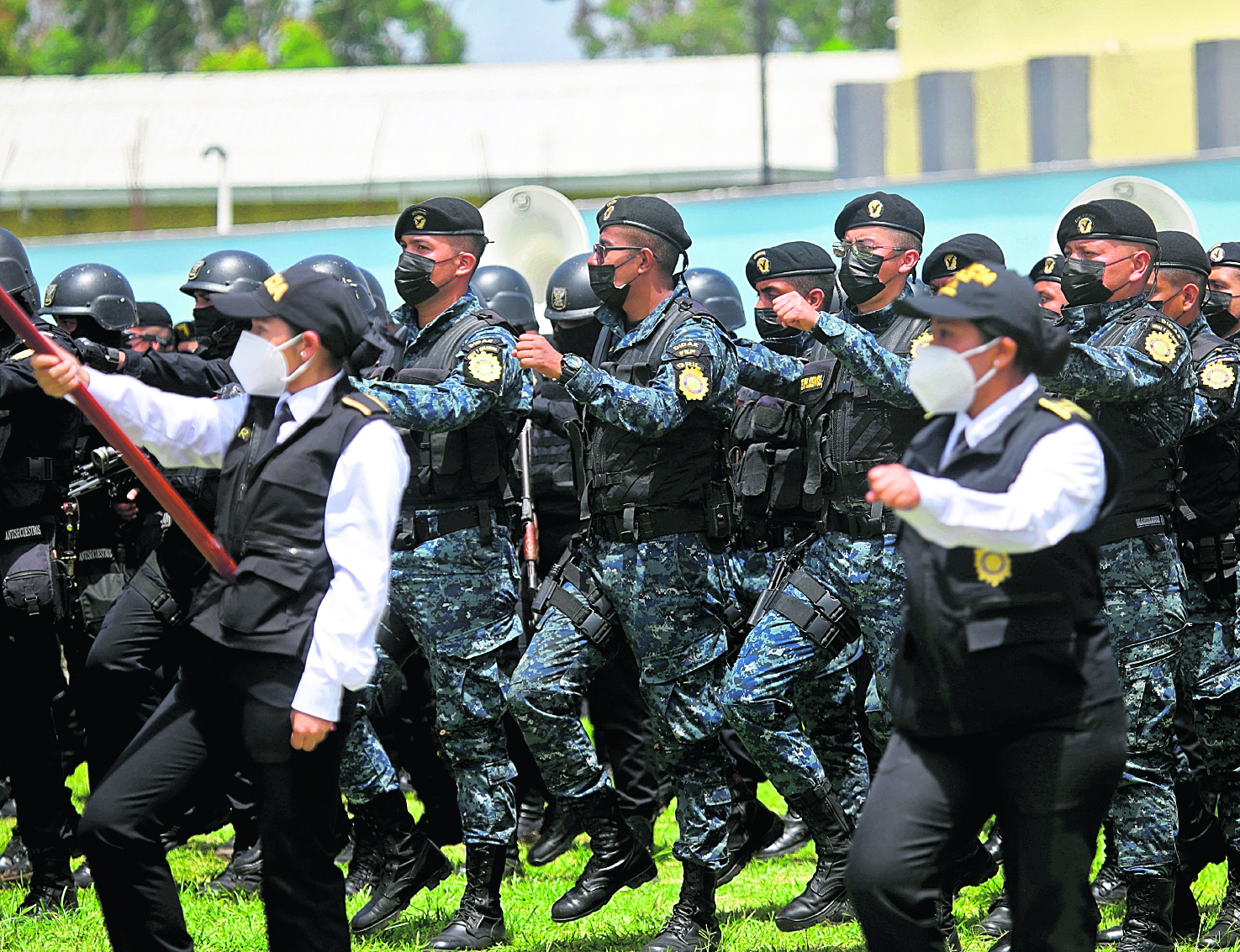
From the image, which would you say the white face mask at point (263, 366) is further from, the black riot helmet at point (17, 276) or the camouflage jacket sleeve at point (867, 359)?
the black riot helmet at point (17, 276)

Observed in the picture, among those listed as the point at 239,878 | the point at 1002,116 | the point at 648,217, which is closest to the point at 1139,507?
the point at 648,217

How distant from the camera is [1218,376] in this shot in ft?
19.6

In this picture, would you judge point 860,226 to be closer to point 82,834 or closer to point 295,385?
point 295,385

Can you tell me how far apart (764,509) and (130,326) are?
330cm

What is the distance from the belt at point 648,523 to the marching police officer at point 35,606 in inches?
91.8

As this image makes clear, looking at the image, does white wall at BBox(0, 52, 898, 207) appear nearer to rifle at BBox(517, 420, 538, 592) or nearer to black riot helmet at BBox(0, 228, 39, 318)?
rifle at BBox(517, 420, 538, 592)

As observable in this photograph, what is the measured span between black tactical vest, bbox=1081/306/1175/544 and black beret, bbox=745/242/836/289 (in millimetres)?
1977

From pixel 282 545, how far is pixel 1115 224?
3.28 metres

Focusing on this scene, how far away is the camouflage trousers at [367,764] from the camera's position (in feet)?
20.3

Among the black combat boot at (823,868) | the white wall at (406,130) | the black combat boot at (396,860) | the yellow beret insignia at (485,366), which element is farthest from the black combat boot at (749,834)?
the white wall at (406,130)

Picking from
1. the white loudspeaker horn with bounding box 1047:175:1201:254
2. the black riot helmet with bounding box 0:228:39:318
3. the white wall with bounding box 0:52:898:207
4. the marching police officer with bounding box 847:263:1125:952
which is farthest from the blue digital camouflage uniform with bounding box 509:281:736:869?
the white wall with bounding box 0:52:898:207

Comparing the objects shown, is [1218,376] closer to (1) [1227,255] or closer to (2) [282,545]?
(1) [1227,255]

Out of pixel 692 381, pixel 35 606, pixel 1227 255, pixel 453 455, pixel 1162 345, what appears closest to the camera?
pixel 1162 345

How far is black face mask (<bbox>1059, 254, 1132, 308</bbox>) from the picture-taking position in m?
5.78
